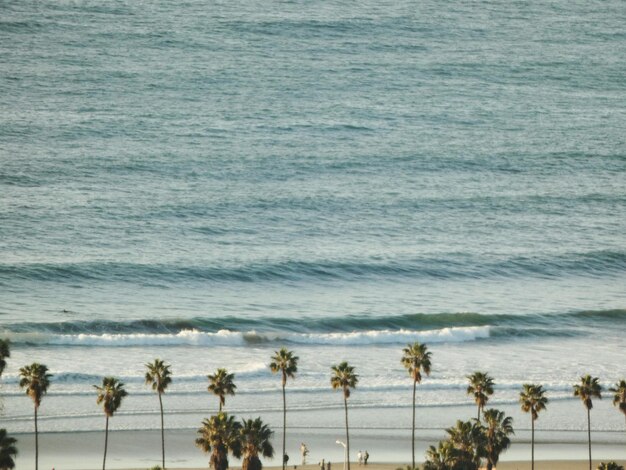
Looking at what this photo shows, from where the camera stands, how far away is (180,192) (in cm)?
9875

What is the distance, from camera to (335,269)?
8862 centimetres

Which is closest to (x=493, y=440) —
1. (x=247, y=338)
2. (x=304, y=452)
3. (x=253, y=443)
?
(x=304, y=452)

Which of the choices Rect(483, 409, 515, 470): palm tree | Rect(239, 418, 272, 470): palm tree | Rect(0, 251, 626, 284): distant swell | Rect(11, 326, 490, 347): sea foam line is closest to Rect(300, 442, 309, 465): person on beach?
Rect(239, 418, 272, 470): palm tree

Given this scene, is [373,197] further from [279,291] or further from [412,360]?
[412,360]

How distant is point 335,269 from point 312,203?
11.6 metres

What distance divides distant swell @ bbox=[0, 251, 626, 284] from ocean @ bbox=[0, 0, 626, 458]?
18 cm

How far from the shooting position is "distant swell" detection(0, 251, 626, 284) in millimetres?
83750

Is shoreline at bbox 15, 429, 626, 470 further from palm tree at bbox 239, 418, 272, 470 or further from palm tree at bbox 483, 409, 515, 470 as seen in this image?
palm tree at bbox 239, 418, 272, 470

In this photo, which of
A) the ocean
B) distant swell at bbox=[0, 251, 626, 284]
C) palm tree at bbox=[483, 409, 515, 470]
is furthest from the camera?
distant swell at bbox=[0, 251, 626, 284]

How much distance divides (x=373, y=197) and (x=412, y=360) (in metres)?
45.4

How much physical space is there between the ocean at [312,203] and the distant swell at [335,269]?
180mm

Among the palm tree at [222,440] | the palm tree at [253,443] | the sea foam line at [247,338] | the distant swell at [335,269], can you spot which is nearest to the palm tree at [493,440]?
the palm tree at [253,443]

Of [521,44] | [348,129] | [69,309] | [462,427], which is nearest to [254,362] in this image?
[69,309]

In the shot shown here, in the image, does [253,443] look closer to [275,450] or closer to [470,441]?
[470,441]
